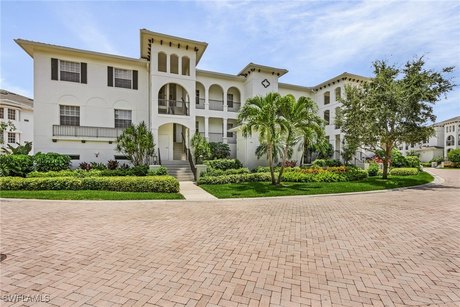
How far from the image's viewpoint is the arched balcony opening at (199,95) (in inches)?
960

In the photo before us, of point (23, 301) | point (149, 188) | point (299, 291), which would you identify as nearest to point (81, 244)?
point (23, 301)

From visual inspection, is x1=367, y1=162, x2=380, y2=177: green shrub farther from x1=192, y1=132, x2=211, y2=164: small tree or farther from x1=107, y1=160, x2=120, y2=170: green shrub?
x1=107, y1=160, x2=120, y2=170: green shrub

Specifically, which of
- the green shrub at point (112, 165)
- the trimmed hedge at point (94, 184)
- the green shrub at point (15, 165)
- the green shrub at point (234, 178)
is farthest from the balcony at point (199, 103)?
the green shrub at point (15, 165)

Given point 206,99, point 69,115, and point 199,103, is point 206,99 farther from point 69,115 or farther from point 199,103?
point 69,115

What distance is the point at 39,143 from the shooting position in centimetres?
1784

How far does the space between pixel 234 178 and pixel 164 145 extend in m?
8.85

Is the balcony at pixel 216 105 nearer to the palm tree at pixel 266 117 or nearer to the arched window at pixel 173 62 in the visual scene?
the arched window at pixel 173 62

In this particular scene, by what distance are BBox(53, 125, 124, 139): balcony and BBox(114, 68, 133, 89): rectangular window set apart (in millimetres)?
3949

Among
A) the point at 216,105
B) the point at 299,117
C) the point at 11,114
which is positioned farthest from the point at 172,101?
the point at 11,114

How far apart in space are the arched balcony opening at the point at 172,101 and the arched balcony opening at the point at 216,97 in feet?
11.5

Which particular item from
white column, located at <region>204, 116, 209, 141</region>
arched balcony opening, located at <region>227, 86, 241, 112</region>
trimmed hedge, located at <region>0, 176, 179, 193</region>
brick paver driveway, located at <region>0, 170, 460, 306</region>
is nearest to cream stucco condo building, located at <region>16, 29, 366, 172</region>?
white column, located at <region>204, 116, 209, 141</region>

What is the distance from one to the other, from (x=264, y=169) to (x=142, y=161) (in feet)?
A: 30.0

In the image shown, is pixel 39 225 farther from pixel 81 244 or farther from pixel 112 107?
pixel 112 107

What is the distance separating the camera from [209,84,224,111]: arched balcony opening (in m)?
25.2
